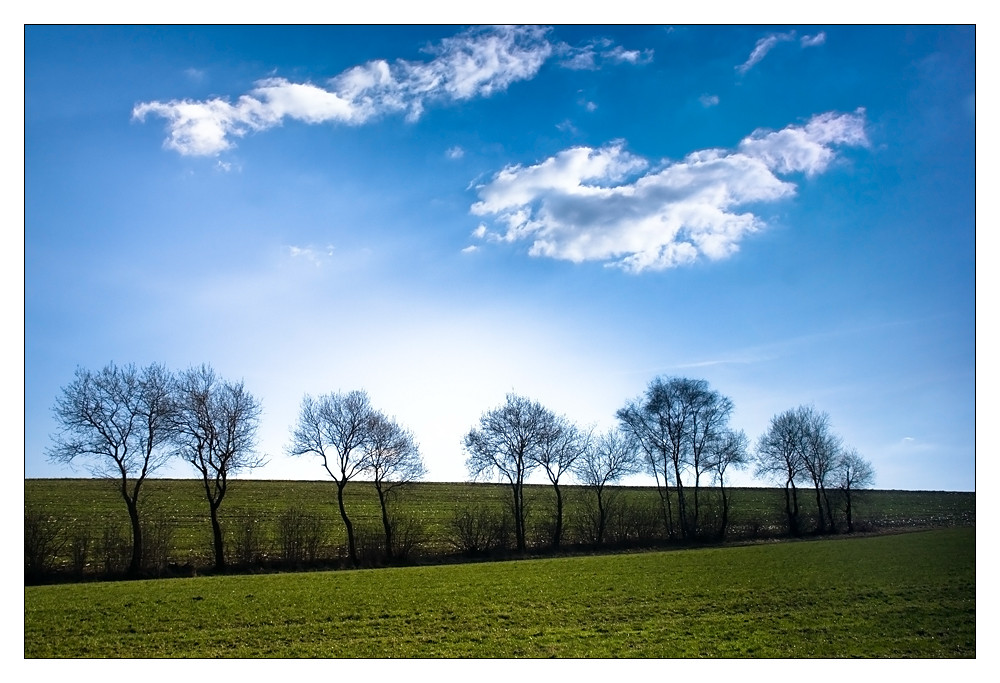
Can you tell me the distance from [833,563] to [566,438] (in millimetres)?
20675

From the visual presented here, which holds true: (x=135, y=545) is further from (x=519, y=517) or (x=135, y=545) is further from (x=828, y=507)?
(x=828, y=507)

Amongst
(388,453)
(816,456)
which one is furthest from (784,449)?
(388,453)

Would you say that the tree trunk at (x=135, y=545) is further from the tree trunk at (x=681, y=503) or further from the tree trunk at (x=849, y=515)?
the tree trunk at (x=849, y=515)

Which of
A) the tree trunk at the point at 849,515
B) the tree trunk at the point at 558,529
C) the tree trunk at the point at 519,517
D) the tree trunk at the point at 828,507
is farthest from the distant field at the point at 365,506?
the tree trunk at the point at 849,515

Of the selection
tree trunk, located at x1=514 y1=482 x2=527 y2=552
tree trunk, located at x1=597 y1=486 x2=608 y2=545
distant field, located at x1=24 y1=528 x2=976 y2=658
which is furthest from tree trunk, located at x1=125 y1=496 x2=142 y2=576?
tree trunk, located at x1=597 y1=486 x2=608 y2=545

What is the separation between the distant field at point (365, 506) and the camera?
36344 mm

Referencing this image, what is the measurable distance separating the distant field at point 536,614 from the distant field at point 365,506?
9.98 m

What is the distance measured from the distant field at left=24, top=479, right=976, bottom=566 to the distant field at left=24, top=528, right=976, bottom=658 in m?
9.98

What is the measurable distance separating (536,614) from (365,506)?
30510 mm

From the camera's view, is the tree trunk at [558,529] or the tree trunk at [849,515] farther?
the tree trunk at [849,515]

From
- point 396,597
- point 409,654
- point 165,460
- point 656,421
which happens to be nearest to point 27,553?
point 165,460

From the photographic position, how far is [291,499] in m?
52.0

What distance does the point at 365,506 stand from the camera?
47906 millimetres

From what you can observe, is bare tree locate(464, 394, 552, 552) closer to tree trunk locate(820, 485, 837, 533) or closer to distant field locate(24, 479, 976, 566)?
distant field locate(24, 479, 976, 566)
